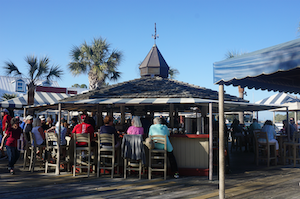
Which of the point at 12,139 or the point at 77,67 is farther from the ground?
the point at 77,67

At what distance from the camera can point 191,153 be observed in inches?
274

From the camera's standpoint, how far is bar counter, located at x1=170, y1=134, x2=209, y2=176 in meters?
6.88

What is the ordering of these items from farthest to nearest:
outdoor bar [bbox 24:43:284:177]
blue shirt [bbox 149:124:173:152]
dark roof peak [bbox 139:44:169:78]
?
dark roof peak [bbox 139:44:169:78], outdoor bar [bbox 24:43:284:177], blue shirt [bbox 149:124:173:152]

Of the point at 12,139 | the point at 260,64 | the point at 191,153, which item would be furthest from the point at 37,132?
the point at 260,64

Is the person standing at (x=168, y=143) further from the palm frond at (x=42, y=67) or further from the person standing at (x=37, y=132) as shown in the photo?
the palm frond at (x=42, y=67)

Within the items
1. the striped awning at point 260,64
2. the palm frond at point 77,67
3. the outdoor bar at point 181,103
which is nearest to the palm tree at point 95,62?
the palm frond at point 77,67

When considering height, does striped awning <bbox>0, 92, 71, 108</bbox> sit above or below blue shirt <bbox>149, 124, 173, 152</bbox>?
above

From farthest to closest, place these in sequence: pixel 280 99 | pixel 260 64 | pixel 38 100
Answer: pixel 38 100 → pixel 280 99 → pixel 260 64

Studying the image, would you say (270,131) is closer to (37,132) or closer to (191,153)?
(191,153)

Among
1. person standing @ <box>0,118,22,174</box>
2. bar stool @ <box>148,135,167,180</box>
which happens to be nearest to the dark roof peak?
bar stool @ <box>148,135,167,180</box>

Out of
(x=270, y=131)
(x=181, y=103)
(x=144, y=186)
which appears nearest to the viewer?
(x=144, y=186)

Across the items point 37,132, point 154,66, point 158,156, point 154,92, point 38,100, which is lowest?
point 158,156

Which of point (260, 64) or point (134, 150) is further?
point (134, 150)

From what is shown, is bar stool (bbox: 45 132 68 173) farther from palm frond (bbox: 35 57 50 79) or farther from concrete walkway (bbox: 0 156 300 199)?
palm frond (bbox: 35 57 50 79)
